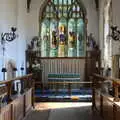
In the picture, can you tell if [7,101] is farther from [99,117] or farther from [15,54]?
[15,54]

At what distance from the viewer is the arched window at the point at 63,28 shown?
62.7ft

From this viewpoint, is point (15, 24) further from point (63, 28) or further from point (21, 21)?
point (63, 28)

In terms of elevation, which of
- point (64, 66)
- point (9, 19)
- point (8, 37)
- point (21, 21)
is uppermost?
point (21, 21)

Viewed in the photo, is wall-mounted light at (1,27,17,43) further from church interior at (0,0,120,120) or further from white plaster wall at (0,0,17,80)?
church interior at (0,0,120,120)

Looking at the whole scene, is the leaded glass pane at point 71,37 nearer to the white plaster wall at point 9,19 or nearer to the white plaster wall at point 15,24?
the white plaster wall at point 15,24

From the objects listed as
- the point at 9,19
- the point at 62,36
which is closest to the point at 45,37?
the point at 62,36

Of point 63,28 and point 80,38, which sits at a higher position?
point 63,28

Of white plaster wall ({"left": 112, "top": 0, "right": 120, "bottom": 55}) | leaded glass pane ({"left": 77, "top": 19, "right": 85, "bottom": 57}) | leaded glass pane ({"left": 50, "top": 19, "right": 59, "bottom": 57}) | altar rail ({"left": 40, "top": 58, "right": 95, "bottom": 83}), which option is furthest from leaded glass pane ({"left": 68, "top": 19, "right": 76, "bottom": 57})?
white plaster wall ({"left": 112, "top": 0, "right": 120, "bottom": 55})

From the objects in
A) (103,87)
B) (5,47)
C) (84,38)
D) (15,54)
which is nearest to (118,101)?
(103,87)

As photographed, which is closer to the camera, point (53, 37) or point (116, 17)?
point (116, 17)

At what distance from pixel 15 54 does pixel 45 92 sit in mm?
2162

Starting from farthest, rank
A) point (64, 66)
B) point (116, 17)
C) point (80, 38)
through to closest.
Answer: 1. point (80, 38)
2. point (64, 66)
3. point (116, 17)

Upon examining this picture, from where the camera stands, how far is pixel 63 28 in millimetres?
19328

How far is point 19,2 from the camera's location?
16.9 meters
